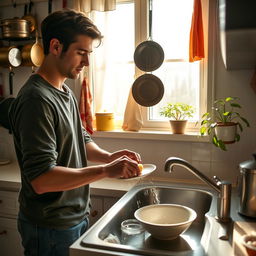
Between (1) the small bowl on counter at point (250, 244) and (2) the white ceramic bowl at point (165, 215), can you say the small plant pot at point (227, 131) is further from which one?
(1) the small bowl on counter at point (250, 244)

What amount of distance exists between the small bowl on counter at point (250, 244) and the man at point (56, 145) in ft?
1.55

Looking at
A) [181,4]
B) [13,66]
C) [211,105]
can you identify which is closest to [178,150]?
[211,105]

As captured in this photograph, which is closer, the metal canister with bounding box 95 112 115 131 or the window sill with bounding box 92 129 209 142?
the window sill with bounding box 92 129 209 142

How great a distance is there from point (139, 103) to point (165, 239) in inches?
38.3

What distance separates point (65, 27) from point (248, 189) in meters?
1.01

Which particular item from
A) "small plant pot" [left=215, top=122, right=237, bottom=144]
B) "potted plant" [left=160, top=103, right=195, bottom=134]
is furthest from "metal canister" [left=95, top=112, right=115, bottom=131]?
"small plant pot" [left=215, top=122, right=237, bottom=144]

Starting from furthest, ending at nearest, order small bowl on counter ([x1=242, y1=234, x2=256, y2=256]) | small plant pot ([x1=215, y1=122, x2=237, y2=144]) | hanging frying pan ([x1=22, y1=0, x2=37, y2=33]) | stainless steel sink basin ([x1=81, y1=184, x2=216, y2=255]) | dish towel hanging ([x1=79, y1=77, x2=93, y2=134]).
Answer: hanging frying pan ([x1=22, y1=0, x2=37, y2=33]) → dish towel hanging ([x1=79, y1=77, x2=93, y2=134]) → small plant pot ([x1=215, y1=122, x2=237, y2=144]) → stainless steel sink basin ([x1=81, y1=184, x2=216, y2=255]) → small bowl on counter ([x1=242, y1=234, x2=256, y2=256])

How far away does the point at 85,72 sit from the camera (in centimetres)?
221

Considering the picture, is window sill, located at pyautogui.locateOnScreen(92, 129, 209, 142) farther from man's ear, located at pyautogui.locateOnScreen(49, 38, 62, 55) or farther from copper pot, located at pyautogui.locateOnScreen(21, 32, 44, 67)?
man's ear, located at pyautogui.locateOnScreen(49, 38, 62, 55)

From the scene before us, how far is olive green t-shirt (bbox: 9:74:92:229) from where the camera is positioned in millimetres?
1124

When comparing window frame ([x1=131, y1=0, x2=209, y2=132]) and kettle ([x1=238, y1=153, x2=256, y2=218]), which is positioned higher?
window frame ([x1=131, y1=0, x2=209, y2=132])

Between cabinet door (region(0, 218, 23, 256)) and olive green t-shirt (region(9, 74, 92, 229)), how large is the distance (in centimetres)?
76

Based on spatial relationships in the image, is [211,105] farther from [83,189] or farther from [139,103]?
[83,189]

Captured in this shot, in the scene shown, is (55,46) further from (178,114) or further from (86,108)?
(178,114)
